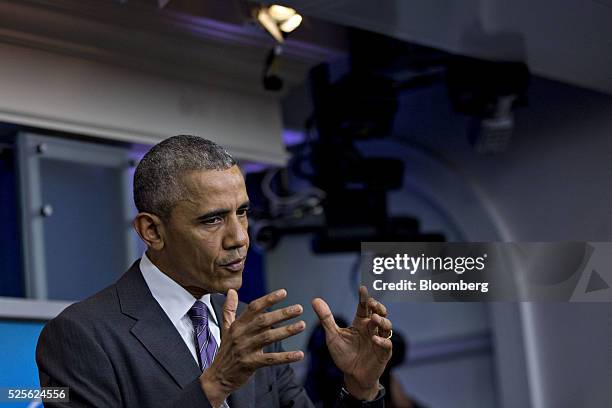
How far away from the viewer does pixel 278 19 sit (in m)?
3.52

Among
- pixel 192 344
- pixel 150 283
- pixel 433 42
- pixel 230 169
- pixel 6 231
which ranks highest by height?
pixel 433 42

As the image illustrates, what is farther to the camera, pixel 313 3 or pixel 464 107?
pixel 464 107

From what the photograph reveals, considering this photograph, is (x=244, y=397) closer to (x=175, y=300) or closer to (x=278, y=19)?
(x=175, y=300)

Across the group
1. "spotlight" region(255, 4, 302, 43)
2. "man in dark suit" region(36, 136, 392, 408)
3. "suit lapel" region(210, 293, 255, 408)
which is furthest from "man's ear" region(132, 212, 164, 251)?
"spotlight" region(255, 4, 302, 43)

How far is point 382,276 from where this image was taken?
2334 millimetres

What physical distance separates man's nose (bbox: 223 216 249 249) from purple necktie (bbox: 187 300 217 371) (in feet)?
0.51

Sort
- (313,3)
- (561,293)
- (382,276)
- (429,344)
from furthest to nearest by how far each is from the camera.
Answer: (429,344)
(313,3)
(561,293)
(382,276)

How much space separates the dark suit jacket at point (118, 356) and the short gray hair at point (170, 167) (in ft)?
0.65

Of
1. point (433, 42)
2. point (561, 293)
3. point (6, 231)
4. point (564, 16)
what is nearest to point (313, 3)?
point (433, 42)

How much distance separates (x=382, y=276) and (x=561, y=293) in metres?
0.63

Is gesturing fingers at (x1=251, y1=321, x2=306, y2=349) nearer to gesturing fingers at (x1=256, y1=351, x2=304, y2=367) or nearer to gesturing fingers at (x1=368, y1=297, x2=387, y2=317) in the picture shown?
gesturing fingers at (x1=256, y1=351, x2=304, y2=367)

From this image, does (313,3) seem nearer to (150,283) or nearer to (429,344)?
(150,283)

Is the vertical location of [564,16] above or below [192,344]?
above

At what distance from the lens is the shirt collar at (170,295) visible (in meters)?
2.15
